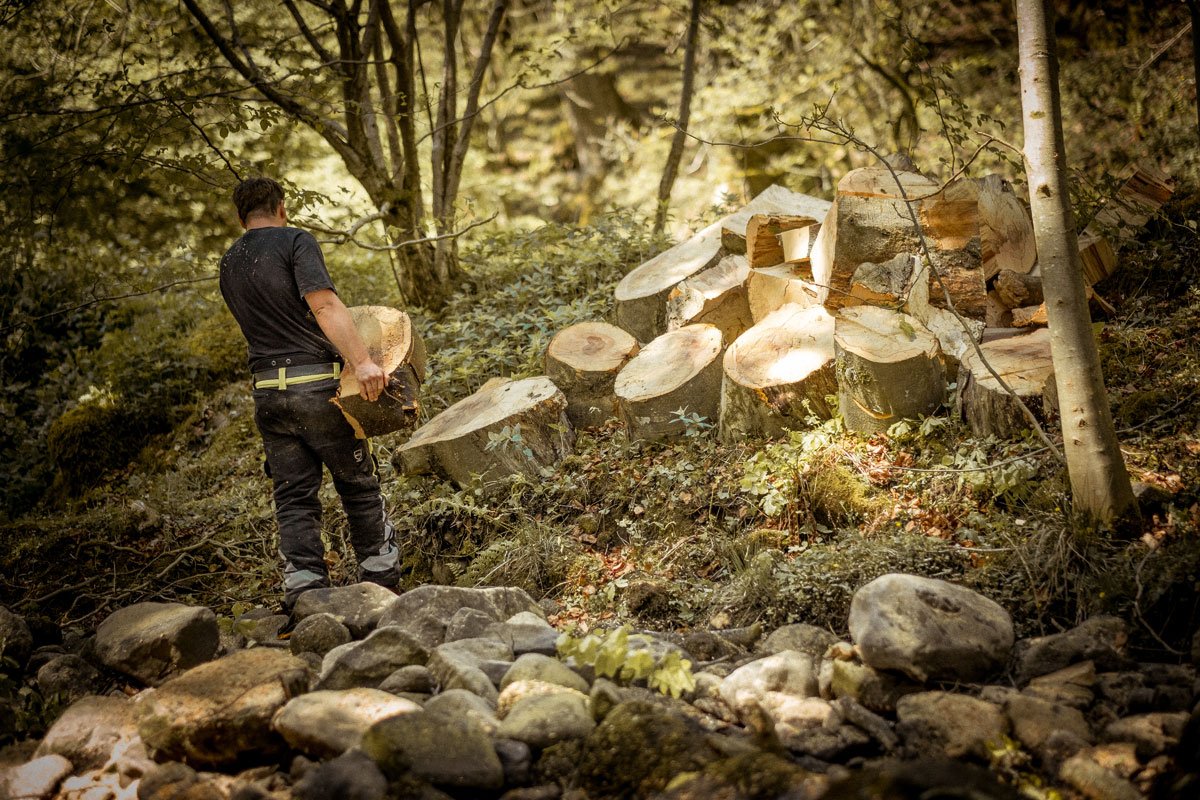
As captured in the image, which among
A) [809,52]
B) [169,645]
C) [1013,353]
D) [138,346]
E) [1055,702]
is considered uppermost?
[809,52]

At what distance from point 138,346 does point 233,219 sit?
437 cm

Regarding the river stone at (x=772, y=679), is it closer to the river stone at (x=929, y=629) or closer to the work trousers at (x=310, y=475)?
the river stone at (x=929, y=629)

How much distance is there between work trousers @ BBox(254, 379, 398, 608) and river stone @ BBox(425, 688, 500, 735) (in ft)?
5.59

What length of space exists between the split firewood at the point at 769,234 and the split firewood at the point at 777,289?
0.08 meters

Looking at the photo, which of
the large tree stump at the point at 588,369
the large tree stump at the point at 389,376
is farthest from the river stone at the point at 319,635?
the large tree stump at the point at 588,369

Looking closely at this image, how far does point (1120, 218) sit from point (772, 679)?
161 inches

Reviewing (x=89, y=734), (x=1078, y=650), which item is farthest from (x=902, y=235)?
(x=89, y=734)

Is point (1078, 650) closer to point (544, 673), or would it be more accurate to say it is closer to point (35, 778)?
point (544, 673)

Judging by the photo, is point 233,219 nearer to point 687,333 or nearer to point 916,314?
point 687,333

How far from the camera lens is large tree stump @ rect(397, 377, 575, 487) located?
4.78 metres

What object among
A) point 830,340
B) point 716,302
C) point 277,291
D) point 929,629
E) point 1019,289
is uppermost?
point 277,291

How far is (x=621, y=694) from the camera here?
2.73m

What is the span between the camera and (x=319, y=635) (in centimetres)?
341

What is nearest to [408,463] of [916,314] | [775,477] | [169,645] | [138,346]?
[169,645]
